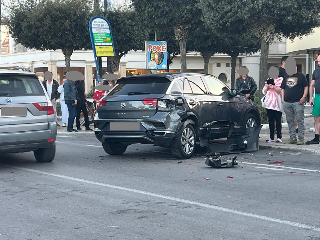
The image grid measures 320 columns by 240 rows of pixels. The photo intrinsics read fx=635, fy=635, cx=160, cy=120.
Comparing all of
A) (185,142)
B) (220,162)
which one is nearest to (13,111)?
(185,142)

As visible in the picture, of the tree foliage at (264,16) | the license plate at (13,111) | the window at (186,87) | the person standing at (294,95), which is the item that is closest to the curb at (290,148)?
the person standing at (294,95)

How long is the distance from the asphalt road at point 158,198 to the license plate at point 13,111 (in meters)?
0.93

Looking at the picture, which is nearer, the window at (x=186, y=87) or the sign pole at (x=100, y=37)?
the window at (x=186, y=87)

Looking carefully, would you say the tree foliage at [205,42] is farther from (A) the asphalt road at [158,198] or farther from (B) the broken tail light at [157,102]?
(A) the asphalt road at [158,198]

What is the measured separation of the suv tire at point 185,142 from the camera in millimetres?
11719

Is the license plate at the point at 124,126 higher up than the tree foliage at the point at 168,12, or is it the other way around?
the tree foliage at the point at 168,12

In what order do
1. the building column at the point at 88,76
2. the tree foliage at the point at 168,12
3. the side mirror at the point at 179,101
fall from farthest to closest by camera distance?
the building column at the point at 88,76 → the tree foliage at the point at 168,12 → the side mirror at the point at 179,101

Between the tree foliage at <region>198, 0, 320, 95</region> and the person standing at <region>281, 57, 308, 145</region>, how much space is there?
12.1 metres

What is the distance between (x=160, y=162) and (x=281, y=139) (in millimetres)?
3999

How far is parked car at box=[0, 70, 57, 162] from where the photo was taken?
1041 cm

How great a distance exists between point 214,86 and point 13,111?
4259 mm

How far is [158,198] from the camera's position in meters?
7.82

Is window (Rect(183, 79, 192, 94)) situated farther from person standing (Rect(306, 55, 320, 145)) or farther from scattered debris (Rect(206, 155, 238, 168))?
person standing (Rect(306, 55, 320, 145))

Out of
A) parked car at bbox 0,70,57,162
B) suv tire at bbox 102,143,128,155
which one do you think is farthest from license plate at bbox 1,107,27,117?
suv tire at bbox 102,143,128,155
